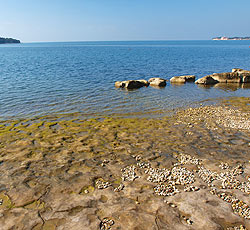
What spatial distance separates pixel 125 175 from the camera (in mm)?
11031

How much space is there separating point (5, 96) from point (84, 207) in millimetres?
25813

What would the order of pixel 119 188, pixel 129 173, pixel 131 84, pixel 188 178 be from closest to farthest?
pixel 119 188
pixel 188 178
pixel 129 173
pixel 131 84

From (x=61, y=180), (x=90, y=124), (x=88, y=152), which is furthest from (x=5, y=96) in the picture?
(x=61, y=180)

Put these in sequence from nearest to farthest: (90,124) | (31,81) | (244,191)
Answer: (244,191), (90,124), (31,81)

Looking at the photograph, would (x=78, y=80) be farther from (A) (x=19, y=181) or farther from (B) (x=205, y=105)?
(A) (x=19, y=181)

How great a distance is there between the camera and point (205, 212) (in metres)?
8.48

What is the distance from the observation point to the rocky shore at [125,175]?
26.9ft

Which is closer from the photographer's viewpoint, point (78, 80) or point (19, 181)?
point (19, 181)

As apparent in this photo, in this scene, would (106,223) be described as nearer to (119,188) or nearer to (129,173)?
(119,188)

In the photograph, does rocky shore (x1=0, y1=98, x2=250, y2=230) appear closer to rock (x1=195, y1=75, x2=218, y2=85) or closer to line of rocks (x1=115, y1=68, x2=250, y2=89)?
line of rocks (x1=115, y1=68, x2=250, y2=89)

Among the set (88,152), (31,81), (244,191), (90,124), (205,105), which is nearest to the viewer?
(244,191)

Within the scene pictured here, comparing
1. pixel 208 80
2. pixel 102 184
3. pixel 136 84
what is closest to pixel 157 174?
pixel 102 184

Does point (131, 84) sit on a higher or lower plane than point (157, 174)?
lower

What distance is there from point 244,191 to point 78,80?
35541 mm
